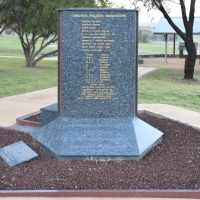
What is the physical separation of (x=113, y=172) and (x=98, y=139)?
31.2 inches

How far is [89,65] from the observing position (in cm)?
741

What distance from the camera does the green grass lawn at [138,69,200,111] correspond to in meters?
13.8

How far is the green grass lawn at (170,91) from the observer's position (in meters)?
13.8

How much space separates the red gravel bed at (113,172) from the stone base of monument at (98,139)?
11 centimetres

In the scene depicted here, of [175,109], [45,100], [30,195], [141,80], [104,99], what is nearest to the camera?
[30,195]

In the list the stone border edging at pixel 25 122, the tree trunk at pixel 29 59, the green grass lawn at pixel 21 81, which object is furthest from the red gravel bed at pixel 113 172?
the tree trunk at pixel 29 59

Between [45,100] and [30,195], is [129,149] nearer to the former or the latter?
[30,195]

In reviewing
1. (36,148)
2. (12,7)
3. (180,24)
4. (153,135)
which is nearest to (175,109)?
(153,135)

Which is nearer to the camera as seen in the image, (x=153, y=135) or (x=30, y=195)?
(x=30, y=195)

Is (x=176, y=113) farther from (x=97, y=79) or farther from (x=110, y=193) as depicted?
(x=110, y=193)

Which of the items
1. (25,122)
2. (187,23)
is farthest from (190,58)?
(25,122)

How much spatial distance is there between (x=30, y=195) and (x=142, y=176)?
132 centimetres

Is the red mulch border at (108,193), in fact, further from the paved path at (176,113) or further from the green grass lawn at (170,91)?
the green grass lawn at (170,91)

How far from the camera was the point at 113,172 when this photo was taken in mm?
6461
